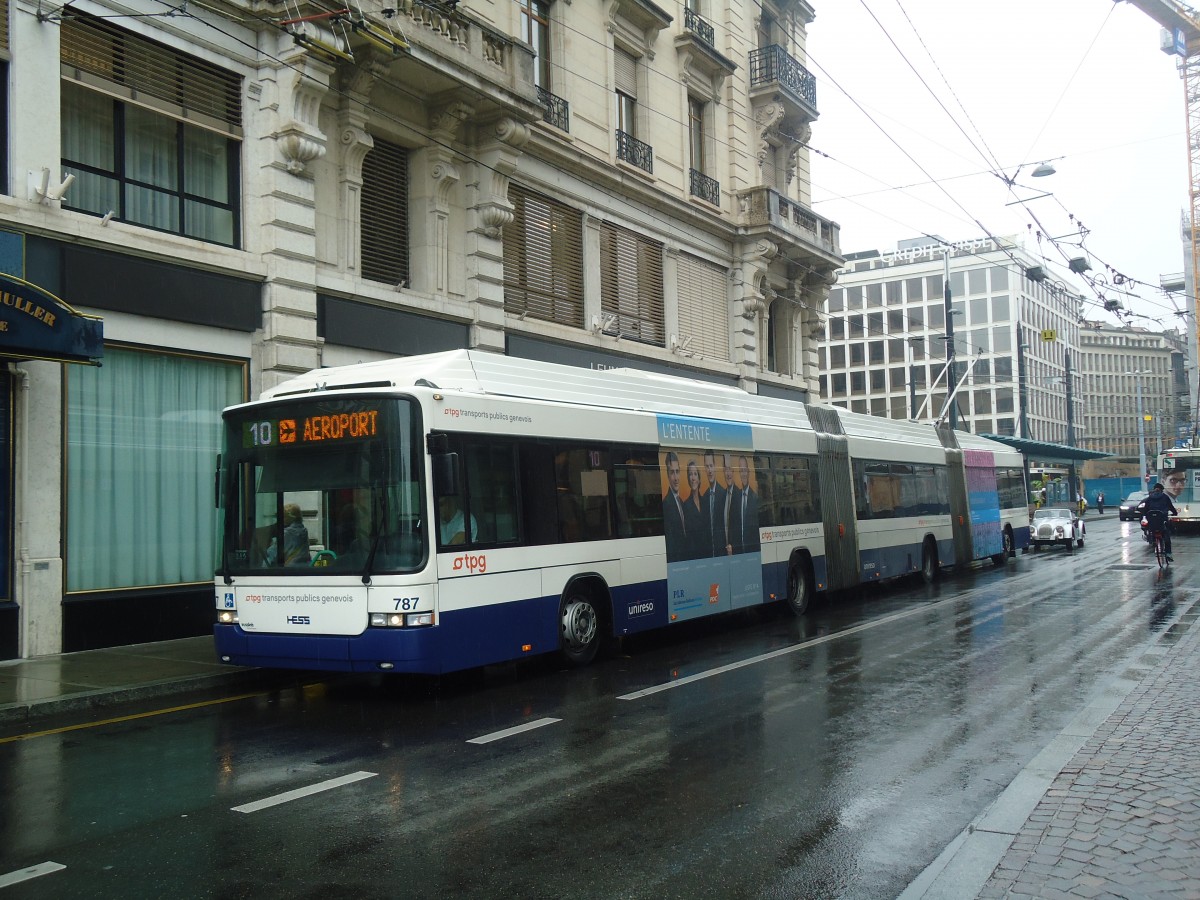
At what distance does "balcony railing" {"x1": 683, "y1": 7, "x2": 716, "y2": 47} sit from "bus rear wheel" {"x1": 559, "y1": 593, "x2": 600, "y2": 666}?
1907 cm

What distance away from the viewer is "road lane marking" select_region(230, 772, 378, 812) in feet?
20.1

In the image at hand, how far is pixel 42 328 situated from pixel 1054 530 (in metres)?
29.6

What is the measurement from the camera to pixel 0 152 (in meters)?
12.3

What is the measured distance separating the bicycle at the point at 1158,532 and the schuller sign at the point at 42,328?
2101 cm

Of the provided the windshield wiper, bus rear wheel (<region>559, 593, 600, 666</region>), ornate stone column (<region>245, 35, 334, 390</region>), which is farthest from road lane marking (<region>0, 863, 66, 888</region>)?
ornate stone column (<region>245, 35, 334, 390</region>)

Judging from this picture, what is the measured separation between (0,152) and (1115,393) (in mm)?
138211

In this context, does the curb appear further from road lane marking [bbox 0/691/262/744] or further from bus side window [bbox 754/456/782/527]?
bus side window [bbox 754/456/782/527]

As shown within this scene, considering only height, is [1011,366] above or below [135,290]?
above

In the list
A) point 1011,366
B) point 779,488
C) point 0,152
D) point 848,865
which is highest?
point 1011,366

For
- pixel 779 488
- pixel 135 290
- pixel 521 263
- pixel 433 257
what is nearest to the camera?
pixel 135 290

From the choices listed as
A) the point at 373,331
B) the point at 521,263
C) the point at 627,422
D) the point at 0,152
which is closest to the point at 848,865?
the point at 627,422

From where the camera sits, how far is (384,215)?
18.1 meters

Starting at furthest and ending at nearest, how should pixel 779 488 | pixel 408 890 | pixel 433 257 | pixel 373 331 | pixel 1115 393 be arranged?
pixel 1115 393 < pixel 433 257 < pixel 373 331 < pixel 779 488 < pixel 408 890

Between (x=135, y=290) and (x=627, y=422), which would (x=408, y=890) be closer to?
(x=627, y=422)
